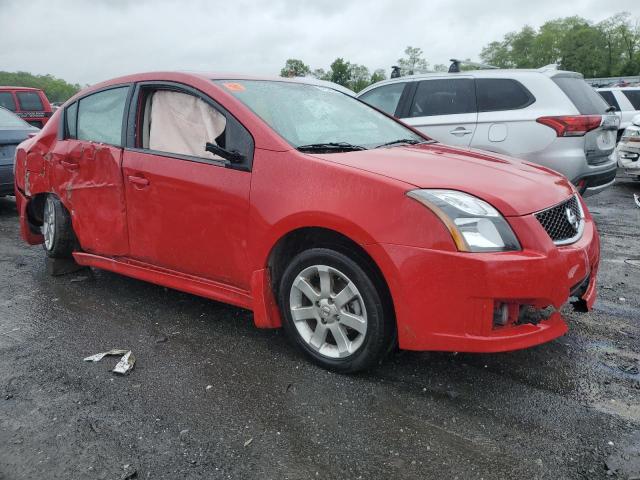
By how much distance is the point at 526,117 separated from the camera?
6.02 metres

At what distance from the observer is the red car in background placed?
1489 cm

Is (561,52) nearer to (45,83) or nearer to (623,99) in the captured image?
(623,99)

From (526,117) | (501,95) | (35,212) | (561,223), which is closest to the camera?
(561,223)

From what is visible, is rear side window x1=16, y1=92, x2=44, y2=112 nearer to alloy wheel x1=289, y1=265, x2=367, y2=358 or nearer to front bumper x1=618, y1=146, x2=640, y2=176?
front bumper x1=618, y1=146, x2=640, y2=176

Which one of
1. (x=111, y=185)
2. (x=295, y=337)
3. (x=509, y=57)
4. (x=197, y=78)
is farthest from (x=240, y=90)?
(x=509, y=57)

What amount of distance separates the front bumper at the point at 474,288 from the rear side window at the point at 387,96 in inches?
192

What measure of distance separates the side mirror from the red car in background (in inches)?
547

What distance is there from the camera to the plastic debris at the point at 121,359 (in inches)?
121

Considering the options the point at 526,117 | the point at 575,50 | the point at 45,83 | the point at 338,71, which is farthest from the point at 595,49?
the point at 45,83

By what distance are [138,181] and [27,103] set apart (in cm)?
1374

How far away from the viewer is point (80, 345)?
3443mm

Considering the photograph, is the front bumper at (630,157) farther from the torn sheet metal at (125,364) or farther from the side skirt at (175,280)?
the torn sheet metal at (125,364)

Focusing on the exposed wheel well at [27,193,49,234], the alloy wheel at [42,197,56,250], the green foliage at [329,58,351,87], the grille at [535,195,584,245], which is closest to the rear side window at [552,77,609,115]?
the grille at [535,195,584,245]

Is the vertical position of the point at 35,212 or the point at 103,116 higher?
the point at 103,116
